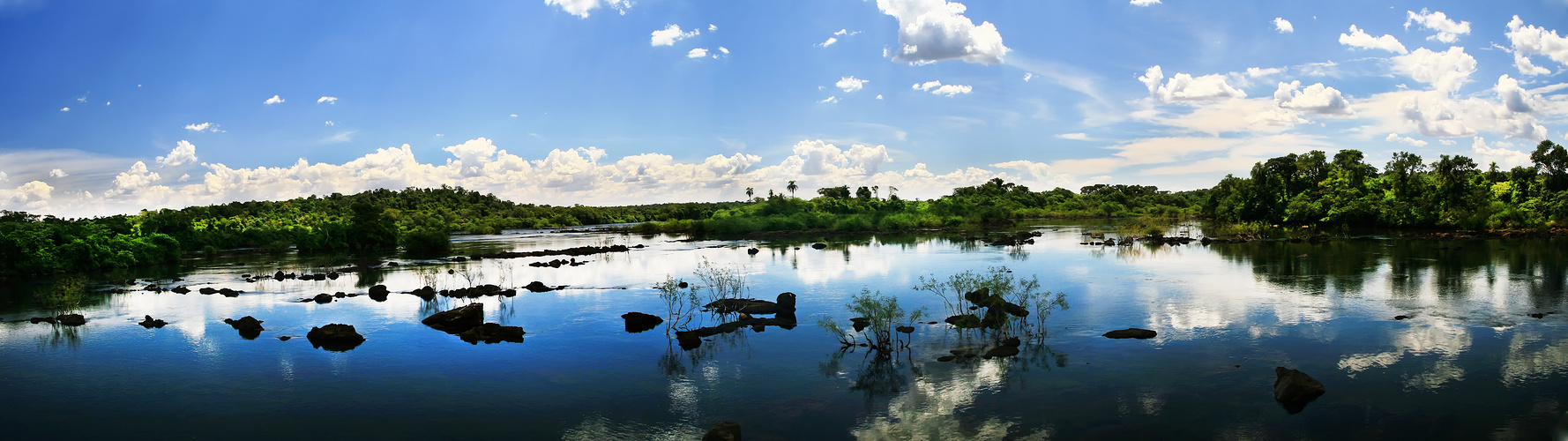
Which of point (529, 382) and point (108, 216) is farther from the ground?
point (108, 216)

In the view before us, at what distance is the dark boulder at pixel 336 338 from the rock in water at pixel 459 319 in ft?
8.57

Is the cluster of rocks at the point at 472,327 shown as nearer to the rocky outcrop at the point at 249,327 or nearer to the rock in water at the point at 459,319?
the rock in water at the point at 459,319

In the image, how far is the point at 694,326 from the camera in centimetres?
2725

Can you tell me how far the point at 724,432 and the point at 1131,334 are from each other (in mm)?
14880

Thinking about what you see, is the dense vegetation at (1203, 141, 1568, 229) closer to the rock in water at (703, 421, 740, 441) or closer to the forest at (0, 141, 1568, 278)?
the forest at (0, 141, 1568, 278)

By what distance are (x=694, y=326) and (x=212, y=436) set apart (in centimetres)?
1408

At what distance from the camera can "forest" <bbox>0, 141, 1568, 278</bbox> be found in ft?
188

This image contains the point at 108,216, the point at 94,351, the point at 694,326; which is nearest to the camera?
the point at 94,351

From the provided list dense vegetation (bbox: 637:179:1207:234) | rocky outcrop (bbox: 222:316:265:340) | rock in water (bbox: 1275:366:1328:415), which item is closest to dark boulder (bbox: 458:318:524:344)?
rocky outcrop (bbox: 222:316:265:340)

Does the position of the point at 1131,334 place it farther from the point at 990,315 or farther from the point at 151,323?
the point at 151,323

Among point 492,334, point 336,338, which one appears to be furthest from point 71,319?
point 492,334

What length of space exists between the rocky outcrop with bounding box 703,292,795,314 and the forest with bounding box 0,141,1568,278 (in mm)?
48734

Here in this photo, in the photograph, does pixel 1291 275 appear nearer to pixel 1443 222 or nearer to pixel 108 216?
pixel 1443 222

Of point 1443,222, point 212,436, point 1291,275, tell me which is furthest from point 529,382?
point 1443,222
